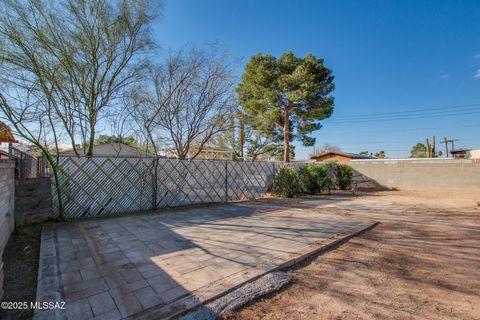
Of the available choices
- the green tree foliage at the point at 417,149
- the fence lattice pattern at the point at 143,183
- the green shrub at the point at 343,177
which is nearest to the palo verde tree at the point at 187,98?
the fence lattice pattern at the point at 143,183

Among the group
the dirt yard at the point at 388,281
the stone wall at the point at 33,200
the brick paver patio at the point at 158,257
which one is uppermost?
the stone wall at the point at 33,200

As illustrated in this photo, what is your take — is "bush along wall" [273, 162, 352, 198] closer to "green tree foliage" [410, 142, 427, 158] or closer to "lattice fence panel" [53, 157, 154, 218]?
"lattice fence panel" [53, 157, 154, 218]

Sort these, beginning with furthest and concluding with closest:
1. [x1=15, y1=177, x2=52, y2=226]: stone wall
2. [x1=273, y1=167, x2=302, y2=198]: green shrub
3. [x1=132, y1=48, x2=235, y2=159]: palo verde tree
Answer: [x1=273, y1=167, x2=302, y2=198]: green shrub → [x1=132, y1=48, x2=235, y2=159]: palo verde tree → [x1=15, y1=177, x2=52, y2=226]: stone wall

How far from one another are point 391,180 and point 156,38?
463 inches

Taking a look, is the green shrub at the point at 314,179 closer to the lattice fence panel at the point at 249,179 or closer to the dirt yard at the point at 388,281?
the lattice fence panel at the point at 249,179

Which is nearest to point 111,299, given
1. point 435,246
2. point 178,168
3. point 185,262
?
point 185,262

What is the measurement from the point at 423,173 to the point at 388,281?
36.2 feet

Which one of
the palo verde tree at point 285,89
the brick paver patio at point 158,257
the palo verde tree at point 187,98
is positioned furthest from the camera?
the palo verde tree at point 285,89

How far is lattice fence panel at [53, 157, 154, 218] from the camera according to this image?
4617 millimetres

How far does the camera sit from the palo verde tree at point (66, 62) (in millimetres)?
3982

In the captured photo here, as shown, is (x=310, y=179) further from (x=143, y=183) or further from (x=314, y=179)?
(x=143, y=183)

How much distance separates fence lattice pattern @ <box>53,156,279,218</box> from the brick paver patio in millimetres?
563

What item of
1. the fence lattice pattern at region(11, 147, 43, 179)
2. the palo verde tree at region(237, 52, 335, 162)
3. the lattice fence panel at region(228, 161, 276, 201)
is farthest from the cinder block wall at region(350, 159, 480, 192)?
the fence lattice pattern at region(11, 147, 43, 179)

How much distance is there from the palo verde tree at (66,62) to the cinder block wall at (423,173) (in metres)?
11.4
